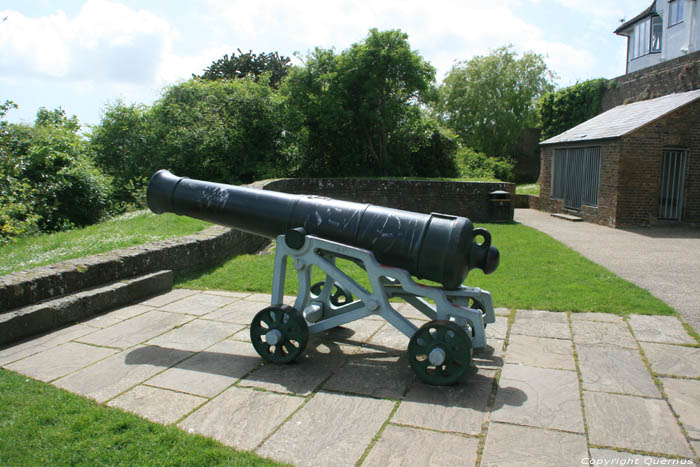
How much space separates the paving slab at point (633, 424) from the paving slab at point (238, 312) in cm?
332

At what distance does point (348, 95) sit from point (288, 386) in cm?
1665

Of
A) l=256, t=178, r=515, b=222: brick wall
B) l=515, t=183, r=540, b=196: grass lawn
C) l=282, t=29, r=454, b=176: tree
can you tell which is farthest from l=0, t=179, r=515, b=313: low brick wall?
l=515, t=183, r=540, b=196: grass lawn

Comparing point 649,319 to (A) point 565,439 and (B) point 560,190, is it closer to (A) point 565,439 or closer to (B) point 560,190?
(A) point 565,439

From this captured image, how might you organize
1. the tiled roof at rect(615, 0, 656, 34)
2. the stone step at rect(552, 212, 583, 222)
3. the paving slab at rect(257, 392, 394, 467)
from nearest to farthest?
1. the paving slab at rect(257, 392, 394, 467)
2. the stone step at rect(552, 212, 583, 222)
3. the tiled roof at rect(615, 0, 656, 34)

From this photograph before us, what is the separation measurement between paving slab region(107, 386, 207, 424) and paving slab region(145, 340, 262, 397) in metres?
0.09

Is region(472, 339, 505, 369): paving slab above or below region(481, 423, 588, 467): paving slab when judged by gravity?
above

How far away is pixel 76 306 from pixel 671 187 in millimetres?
14494

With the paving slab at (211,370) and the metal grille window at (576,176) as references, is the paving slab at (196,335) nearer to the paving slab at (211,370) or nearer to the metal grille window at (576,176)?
the paving slab at (211,370)

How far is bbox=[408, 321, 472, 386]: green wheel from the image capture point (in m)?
3.74

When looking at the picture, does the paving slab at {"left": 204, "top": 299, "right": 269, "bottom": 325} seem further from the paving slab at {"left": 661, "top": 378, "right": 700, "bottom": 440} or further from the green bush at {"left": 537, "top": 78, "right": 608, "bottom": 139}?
the green bush at {"left": 537, "top": 78, "right": 608, "bottom": 139}

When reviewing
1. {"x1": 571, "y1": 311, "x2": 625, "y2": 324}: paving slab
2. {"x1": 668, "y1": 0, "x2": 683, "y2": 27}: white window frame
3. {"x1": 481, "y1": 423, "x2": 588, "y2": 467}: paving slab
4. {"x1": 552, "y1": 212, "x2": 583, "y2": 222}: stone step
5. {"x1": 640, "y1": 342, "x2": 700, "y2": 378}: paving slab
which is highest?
{"x1": 668, "y1": 0, "x2": 683, "y2": 27}: white window frame

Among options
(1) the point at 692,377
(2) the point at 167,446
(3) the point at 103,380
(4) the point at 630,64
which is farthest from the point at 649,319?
(4) the point at 630,64

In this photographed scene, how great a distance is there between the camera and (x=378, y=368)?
4.23 metres

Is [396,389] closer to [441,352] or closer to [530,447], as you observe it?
[441,352]
